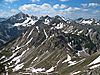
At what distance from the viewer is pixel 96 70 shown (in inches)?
6924

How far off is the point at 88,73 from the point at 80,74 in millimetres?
10864

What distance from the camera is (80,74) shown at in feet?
633

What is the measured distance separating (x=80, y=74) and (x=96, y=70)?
20009 mm

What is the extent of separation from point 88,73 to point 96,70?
30.2 feet

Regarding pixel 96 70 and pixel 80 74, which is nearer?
pixel 96 70

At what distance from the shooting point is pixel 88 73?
183m
